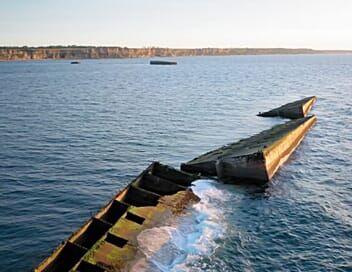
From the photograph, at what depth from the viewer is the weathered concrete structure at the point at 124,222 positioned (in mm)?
15664

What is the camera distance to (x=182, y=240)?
18.7 meters

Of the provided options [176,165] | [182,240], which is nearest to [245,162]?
[176,165]

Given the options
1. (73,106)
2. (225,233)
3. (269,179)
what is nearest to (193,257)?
(225,233)

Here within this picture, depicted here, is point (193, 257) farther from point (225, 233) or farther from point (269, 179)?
point (269, 179)

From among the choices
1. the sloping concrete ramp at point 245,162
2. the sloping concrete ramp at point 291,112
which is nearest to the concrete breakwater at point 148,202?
the sloping concrete ramp at point 245,162

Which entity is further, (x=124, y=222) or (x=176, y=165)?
(x=176, y=165)

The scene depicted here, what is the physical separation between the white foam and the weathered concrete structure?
0.53m

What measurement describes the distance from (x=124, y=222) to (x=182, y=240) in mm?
2738

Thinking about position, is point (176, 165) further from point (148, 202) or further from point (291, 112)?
point (291, 112)

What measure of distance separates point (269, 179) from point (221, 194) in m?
4.59

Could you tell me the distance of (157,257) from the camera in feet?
56.1

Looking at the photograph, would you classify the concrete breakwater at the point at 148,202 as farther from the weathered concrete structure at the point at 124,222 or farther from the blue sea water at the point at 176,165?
the blue sea water at the point at 176,165

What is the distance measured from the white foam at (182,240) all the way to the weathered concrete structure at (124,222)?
53 centimetres

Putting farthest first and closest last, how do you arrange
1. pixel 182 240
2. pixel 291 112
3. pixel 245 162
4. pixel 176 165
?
1. pixel 291 112
2. pixel 176 165
3. pixel 245 162
4. pixel 182 240
